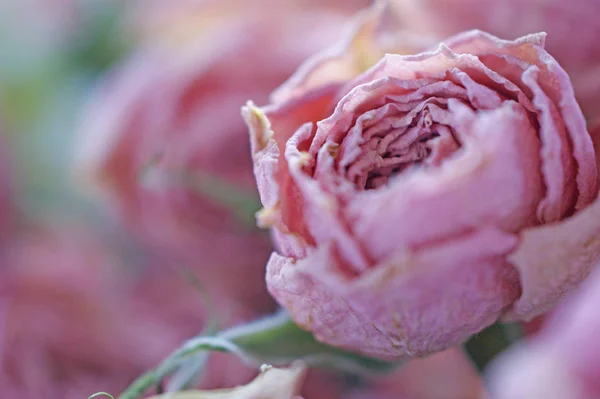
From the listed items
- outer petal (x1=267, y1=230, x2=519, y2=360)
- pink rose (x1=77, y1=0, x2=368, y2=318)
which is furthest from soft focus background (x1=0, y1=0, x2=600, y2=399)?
outer petal (x1=267, y1=230, x2=519, y2=360)

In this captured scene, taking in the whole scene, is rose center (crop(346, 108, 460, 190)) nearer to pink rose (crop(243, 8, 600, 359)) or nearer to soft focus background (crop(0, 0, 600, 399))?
pink rose (crop(243, 8, 600, 359))

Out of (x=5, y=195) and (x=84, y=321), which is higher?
(x=5, y=195)

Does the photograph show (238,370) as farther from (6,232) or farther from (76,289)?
(6,232)

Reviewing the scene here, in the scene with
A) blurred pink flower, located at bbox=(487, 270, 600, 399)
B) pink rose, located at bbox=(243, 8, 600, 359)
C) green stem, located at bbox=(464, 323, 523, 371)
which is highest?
pink rose, located at bbox=(243, 8, 600, 359)

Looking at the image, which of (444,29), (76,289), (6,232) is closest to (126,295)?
(76,289)

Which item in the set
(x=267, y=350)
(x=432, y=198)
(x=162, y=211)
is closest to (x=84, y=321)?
(x=162, y=211)

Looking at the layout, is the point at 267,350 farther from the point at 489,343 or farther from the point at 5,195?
the point at 5,195
